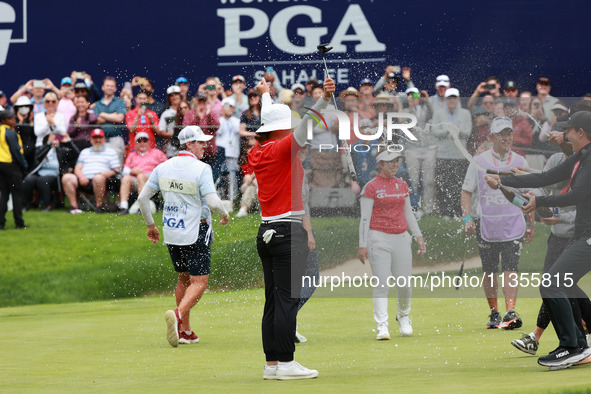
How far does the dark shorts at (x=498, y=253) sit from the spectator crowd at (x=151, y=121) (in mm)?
1705

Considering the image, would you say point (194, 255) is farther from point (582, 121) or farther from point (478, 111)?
point (478, 111)

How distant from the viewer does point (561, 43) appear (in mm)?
18875

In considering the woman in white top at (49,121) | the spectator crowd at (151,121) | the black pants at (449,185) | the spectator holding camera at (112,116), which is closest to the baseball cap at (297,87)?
the spectator crowd at (151,121)

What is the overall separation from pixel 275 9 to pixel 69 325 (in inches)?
393

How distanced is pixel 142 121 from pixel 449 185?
6893 millimetres

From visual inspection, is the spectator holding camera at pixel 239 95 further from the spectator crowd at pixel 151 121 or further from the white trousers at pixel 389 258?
the white trousers at pixel 389 258

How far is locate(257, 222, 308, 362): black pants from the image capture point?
8023 mm

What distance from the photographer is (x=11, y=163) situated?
60.3ft

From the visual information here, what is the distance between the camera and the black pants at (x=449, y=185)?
1189cm

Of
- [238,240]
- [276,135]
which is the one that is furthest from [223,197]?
[276,135]

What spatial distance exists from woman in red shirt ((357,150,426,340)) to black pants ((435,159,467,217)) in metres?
1.20

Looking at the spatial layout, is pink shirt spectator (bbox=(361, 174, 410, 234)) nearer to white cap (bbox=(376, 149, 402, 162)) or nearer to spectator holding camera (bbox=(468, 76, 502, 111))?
white cap (bbox=(376, 149, 402, 162))

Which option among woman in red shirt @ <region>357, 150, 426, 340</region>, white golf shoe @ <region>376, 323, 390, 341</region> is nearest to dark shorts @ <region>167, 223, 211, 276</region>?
woman in red shirt @ <region>357, 150, 426, 340</region>

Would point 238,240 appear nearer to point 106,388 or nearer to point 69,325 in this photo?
point 69,325
